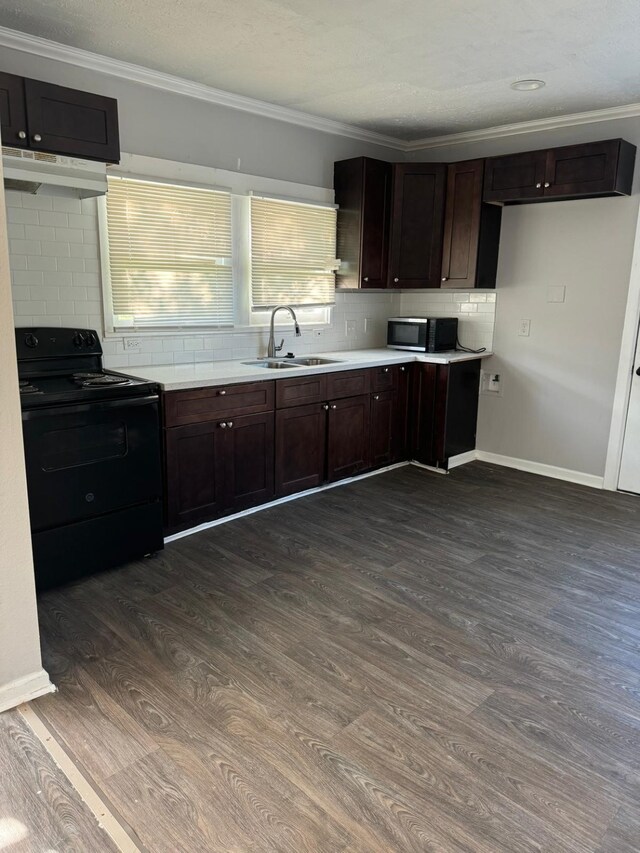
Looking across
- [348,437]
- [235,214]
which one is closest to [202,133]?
A: [235,214]

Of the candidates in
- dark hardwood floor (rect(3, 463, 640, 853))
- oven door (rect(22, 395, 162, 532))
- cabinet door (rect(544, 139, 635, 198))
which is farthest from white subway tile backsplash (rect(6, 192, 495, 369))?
cabinet door (rect(544, 139, 635, 198))

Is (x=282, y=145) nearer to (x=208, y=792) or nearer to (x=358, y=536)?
(x=358, y=536)

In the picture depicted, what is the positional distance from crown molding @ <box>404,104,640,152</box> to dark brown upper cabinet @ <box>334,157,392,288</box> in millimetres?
613

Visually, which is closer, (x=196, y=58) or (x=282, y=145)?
(x=196, y=58)

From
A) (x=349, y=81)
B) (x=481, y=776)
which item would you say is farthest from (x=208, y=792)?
(x=349, y=81)

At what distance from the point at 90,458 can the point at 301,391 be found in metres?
1.47

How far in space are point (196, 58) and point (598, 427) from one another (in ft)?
11.5

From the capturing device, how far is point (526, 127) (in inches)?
172

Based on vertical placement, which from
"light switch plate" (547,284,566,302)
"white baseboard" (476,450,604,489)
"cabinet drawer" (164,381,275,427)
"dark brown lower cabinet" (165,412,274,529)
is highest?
"light switch plate" (547,284,566,302)

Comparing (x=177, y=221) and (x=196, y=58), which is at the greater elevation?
(x=196, y=58)

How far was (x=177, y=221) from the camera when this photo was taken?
12.2 ft

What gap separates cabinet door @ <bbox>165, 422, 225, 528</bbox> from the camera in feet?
10.6

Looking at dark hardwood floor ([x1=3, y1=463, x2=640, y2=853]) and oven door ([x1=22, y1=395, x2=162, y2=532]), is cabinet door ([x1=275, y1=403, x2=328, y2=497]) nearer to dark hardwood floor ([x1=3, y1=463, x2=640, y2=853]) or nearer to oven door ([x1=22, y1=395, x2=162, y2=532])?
dark hardwood floor ([x1=3, y1=463, x2=640, y2=853])

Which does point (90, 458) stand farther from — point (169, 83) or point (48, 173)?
point (169, 83)
